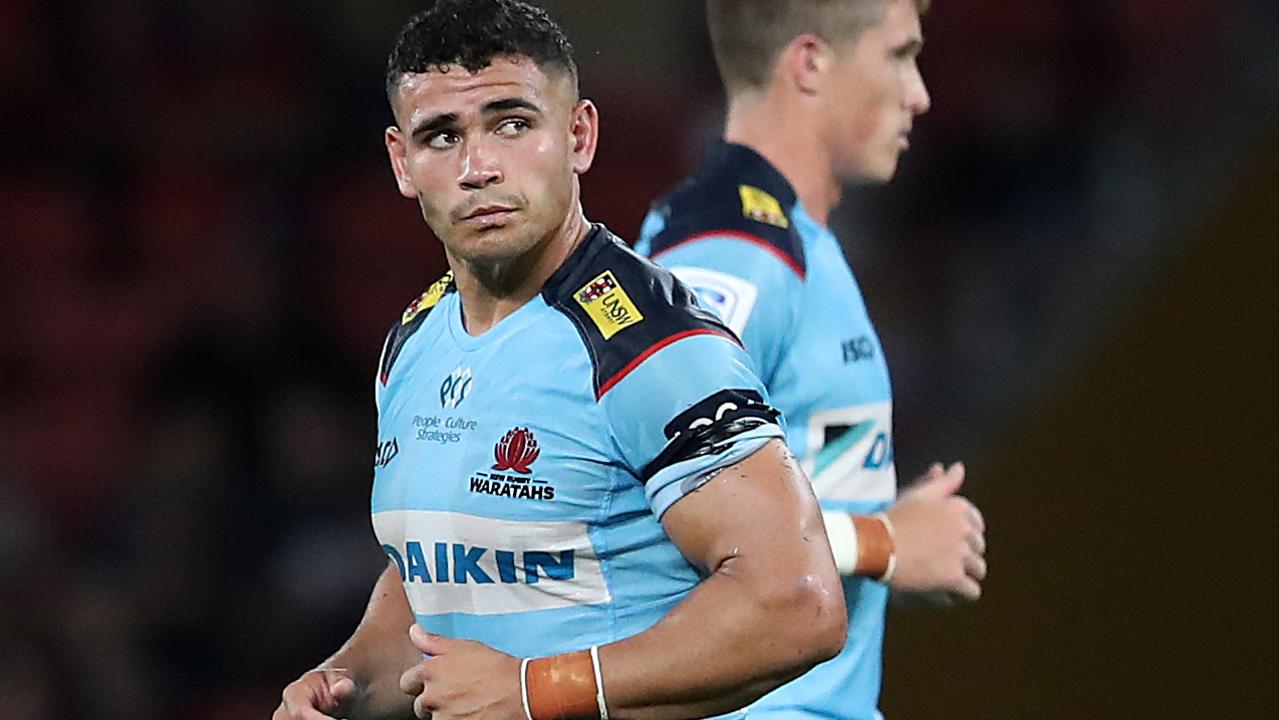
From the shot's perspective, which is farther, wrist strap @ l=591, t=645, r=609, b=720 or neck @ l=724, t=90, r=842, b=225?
neck @ l=724, t=90, r=842, b=225

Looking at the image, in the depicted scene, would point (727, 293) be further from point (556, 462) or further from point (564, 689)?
point (564, 689)

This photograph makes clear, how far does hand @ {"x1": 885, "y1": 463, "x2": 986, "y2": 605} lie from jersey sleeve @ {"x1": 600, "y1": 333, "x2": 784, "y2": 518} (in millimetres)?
1225

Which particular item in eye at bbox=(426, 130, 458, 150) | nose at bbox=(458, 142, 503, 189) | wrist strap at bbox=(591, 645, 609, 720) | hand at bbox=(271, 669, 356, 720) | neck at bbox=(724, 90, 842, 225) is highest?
neck at bbox=(724, 90, 842, 225)

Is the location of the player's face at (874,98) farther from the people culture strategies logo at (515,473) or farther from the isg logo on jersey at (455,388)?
the people culture strategies logo at (515,473)

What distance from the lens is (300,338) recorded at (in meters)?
7.68

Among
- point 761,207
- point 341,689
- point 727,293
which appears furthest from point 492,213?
point 761,207

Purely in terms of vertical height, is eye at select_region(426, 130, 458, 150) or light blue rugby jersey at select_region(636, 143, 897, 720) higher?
eye at select_region(426, 130, 458, 150)

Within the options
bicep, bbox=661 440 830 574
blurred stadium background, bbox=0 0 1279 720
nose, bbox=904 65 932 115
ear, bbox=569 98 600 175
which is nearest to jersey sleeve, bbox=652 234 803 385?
nose, bbox=904 65 932 115

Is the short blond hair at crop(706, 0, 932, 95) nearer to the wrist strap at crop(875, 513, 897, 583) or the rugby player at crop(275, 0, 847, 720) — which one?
the wrist strap at crop(875, 513, 897, 583)

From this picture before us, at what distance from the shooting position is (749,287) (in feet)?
12.1

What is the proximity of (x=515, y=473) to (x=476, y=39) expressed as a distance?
0.61 metres

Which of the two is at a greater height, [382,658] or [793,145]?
[793,145]

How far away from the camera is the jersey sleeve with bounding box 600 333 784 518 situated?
7.91ft

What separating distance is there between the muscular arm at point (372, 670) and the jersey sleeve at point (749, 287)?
911 mm
